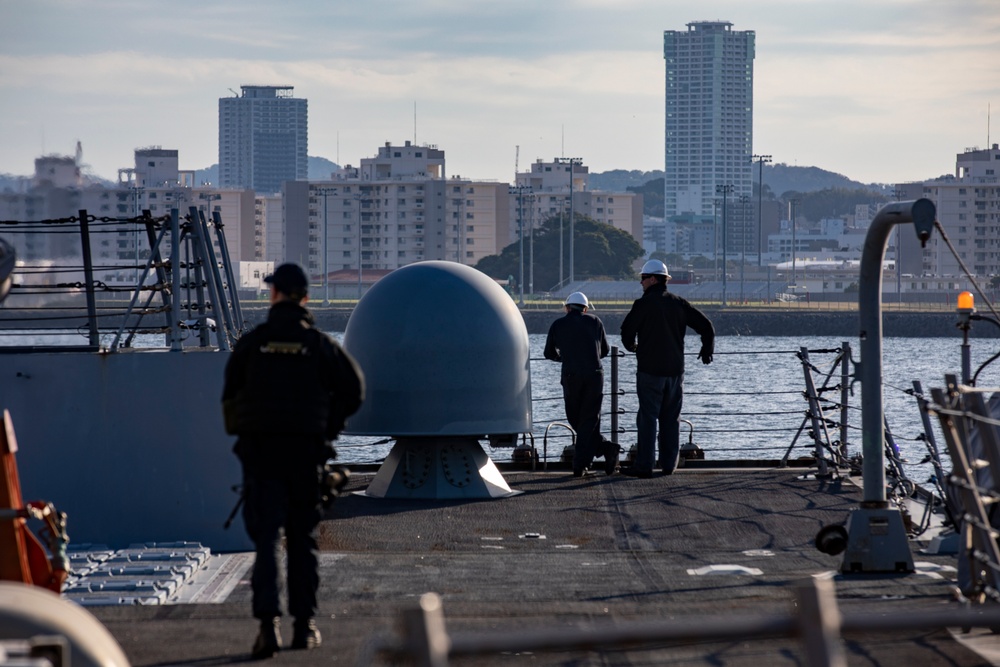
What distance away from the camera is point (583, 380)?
13.2 meters

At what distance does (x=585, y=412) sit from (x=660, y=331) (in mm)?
1122

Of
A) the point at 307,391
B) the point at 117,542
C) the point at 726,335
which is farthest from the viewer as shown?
the point at 726,335

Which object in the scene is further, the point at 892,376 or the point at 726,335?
the point at 726,335

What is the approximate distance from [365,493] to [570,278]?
111m

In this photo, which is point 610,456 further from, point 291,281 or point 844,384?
point 291,281

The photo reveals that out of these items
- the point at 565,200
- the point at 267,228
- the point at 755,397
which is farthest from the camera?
the point at 267,228

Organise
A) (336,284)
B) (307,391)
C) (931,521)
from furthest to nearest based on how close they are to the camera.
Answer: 1. (336,284)
2. (931,521)
3. (307,391)

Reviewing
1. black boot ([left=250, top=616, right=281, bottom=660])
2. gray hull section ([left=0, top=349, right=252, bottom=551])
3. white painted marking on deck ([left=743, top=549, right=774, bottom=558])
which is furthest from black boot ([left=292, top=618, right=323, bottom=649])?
white painted marking on deck ([left=743, top=549, right=774, bottom=558])

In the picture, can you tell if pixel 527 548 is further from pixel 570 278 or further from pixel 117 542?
pixel 570 278

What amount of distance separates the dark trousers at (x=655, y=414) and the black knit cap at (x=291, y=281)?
6.60 meters

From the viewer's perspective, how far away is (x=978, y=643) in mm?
6387

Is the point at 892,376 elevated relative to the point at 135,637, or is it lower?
lower

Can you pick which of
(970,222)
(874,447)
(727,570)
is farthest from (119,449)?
(970,222)

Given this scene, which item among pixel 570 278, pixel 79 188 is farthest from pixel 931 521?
pixel 570 278
